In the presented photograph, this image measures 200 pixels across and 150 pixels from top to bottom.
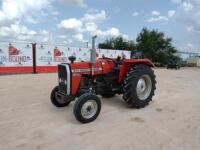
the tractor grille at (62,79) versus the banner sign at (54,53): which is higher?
the banner sign at (54,53)

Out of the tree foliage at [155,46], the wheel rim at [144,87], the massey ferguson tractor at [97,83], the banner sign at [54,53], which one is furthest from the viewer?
the tree foliage at [155,46]

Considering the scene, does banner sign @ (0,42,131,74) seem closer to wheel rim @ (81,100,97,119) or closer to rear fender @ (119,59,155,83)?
rear fender @ (119,59,155,83)

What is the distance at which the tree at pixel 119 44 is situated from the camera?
30.1 meters

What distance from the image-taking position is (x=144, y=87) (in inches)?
218

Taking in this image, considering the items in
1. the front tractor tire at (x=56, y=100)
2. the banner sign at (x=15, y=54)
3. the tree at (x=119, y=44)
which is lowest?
the front tractor tire at (x=56, y=100)

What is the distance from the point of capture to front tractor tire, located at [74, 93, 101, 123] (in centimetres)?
402

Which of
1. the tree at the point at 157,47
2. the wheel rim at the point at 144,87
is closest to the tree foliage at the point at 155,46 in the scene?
the tree at the point at 157,47

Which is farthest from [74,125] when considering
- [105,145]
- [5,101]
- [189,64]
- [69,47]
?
[189,64]

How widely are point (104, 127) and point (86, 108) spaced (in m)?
0.48

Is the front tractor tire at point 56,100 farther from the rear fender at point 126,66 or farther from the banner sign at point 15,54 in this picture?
the banner sign at point 15,54

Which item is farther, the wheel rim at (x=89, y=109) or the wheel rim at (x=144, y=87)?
the wheel rim at (x=144, y=87)

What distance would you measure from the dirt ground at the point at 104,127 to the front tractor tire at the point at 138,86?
194 millimetres

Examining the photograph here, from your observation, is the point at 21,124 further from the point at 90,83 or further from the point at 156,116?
the point at 156,116

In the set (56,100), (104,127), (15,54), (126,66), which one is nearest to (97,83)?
(126,66)
